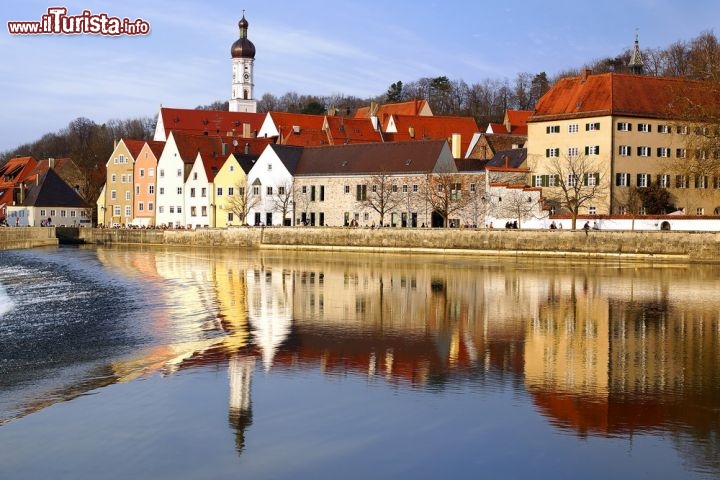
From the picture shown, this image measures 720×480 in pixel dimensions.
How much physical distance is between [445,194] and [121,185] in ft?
143

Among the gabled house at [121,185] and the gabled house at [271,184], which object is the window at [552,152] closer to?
the gabled house at [271,184]

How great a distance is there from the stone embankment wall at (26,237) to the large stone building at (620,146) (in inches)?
1883

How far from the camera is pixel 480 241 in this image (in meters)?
62.4

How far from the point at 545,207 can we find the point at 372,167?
18.5 metres

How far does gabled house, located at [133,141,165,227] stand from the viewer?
318 ft

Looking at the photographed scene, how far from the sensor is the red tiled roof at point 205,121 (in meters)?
128

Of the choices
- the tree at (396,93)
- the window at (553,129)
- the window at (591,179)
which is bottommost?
the window at (591,179)

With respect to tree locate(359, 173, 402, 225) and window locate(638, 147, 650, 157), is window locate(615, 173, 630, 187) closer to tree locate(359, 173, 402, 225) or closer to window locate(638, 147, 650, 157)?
window locate(638, 147, 650, 157)

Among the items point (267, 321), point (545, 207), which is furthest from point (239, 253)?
point (267, 321)

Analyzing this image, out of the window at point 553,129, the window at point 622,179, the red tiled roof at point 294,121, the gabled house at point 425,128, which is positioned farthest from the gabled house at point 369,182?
the red tiled roof at point 294,121

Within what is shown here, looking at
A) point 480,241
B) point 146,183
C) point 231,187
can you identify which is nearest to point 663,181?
Result: point 480,241

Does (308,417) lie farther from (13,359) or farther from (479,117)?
(479,117)

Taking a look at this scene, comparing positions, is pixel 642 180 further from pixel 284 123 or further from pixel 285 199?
pixel 284 123

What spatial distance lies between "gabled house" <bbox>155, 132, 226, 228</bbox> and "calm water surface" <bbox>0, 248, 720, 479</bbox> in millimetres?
56338
